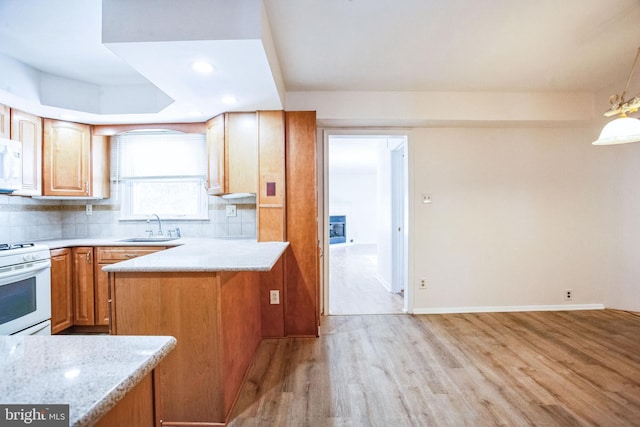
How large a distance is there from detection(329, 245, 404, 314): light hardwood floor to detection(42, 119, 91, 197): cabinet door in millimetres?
3100

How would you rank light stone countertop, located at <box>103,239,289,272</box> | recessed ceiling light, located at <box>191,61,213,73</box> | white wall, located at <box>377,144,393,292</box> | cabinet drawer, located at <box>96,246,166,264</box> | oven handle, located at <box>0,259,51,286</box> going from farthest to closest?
white wall, located at <box>377,144,393,292</box> < cabinet drawer, located at <box>96,246,166,264</box> < oven handle, located at <box>0,259,51,286</box> < recessed ceiling light, located at <box>191,61,213,73</box> < light stone countertop, located at <box>103,239,289,272</box>

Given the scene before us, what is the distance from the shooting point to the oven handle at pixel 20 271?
2.17m

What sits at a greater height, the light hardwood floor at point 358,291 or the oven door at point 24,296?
the oven door at point 24,296

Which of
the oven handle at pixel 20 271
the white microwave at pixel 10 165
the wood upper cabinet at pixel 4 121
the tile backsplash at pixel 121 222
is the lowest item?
the oven handle at pixel 20 271

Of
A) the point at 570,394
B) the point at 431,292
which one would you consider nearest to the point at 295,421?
the point at 570,394

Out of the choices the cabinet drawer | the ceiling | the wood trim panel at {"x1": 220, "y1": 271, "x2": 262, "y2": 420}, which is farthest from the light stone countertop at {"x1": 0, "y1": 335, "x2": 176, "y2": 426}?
the cabinet drawer

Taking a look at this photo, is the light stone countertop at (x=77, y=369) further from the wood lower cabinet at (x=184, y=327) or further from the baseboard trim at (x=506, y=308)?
the baseboard trim at (x=506, y=308)

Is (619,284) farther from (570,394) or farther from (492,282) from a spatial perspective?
(570,394)

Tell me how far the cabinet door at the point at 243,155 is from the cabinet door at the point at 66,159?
165cm

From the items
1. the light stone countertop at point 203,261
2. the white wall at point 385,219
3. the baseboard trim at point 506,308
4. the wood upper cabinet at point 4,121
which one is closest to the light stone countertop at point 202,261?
the light stone countertop at point 203,261

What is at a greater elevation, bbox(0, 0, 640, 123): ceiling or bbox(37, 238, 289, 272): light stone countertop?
bbox(0, 0, 640, 123): ceiling

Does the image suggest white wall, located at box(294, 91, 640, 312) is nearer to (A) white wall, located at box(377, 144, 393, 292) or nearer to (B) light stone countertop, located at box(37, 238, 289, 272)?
(A) white wall, located at box(377, 144, 393, 292)

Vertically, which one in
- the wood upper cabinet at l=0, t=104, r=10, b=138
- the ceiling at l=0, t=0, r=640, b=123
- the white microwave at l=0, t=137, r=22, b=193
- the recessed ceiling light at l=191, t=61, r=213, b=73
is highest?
the ceiling at l=0, t=0, r=640, b=123

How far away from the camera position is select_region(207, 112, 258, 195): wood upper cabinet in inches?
106
